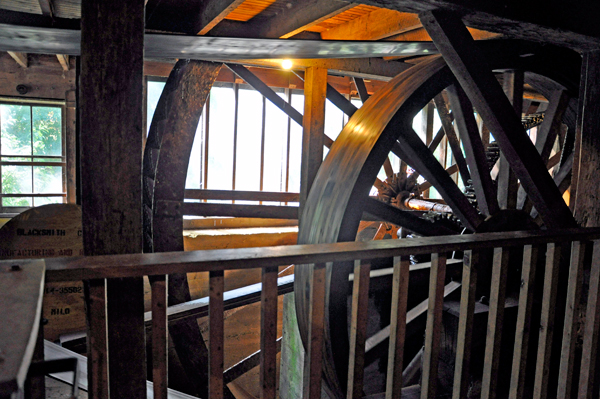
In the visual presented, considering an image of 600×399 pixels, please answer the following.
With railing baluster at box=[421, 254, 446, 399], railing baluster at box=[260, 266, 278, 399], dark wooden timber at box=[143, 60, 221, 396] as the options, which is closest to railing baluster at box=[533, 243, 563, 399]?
railing baluster at box=[421, 254, 446, 399]

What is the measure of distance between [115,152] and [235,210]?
227cm

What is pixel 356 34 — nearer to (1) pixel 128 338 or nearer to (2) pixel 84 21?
(2) pixel 84 21

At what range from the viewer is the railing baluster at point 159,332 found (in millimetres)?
1181

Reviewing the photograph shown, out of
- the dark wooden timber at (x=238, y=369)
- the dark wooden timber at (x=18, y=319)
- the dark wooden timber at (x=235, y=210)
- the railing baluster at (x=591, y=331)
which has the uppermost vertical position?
the dark wooden timber at (x=18, y=319)

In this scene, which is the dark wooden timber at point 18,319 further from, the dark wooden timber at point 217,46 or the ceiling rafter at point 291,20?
the ceiling rafter at point 291,20

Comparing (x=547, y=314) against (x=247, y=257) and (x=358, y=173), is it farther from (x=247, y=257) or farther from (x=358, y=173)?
(x=247, y=257)

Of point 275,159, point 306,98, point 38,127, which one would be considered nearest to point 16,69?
point 38,127

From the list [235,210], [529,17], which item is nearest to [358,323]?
[529,17]

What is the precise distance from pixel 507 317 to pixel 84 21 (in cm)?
267

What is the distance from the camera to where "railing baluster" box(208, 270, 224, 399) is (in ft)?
3.96

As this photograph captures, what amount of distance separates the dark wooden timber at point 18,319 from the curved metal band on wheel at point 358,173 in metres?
1.42

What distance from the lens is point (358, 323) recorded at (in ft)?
4.68

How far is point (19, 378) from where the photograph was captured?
0.56 metres

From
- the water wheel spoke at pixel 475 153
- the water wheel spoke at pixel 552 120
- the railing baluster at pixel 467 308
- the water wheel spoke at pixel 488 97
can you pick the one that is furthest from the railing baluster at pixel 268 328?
the water wheel spoke at pixel 552 120
